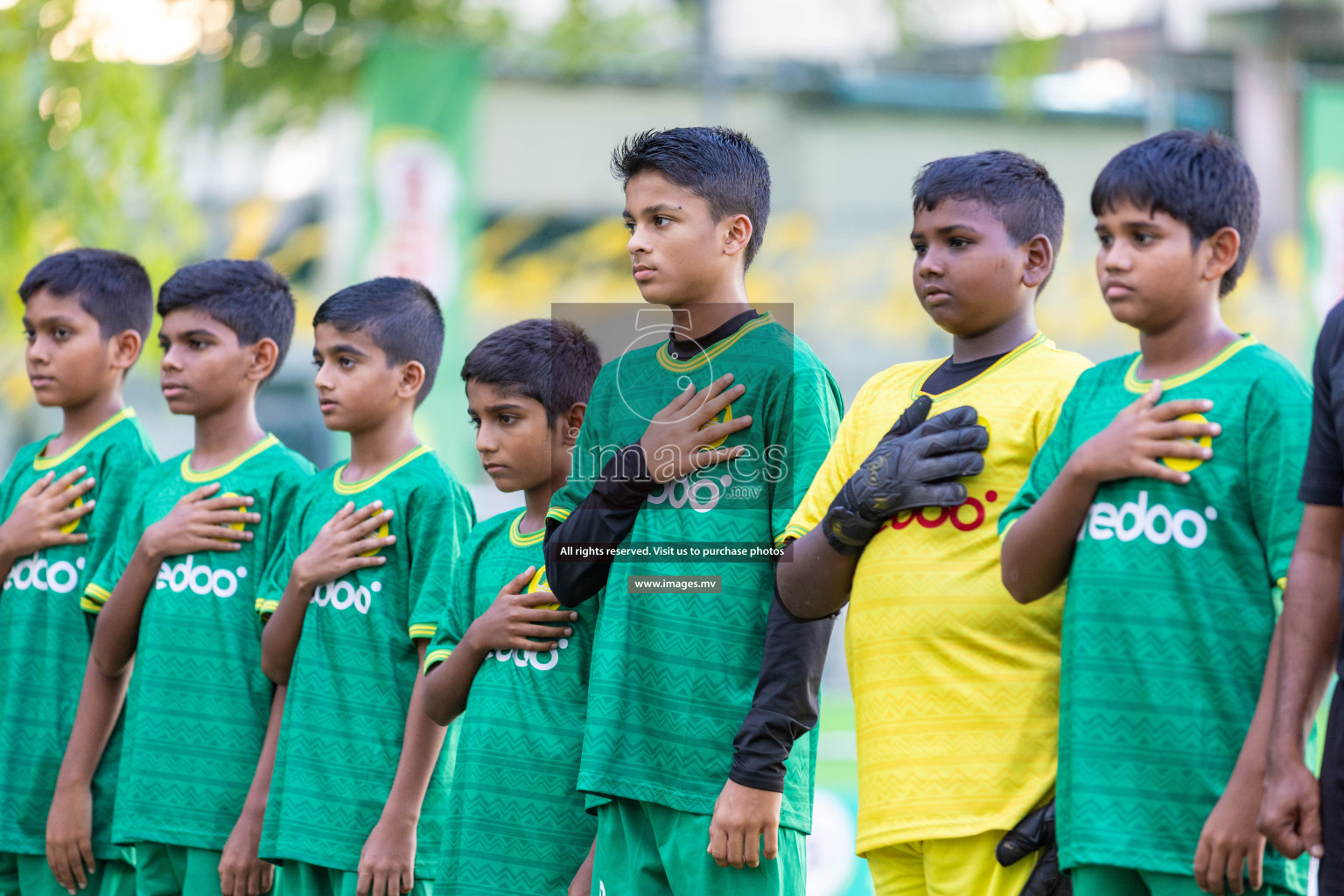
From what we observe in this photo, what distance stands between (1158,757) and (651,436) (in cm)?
99

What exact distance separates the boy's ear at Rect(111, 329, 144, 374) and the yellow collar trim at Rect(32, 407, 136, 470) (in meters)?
0.13

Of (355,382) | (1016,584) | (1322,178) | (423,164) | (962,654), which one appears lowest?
(962,654)

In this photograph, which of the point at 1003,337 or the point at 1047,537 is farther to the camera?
the point at 1003,337

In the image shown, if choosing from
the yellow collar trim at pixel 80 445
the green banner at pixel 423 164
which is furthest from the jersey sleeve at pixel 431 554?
the green banner at pixel 423 164

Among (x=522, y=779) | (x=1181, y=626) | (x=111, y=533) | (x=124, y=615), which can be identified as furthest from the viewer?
(x=111, y=533)

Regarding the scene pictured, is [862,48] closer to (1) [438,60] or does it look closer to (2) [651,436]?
(1) [438,60]

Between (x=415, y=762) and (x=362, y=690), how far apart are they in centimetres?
21

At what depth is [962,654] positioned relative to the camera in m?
2.20

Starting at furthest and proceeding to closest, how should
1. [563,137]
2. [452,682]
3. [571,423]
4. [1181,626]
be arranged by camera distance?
[563,137] < [571,423] < [452,682] < [1181,626]

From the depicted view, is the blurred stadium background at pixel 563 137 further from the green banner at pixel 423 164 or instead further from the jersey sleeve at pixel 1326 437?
the jersey sleeve at pixel 1326 437

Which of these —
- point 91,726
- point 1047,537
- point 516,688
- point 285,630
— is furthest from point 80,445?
point 1047,537

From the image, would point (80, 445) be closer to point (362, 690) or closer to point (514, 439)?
point (362, 690)

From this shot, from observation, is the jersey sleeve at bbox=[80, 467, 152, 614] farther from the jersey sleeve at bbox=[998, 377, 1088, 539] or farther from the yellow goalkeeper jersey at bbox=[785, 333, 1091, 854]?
the jersey sleeve at bbox=[998, 377, 1088, 539]

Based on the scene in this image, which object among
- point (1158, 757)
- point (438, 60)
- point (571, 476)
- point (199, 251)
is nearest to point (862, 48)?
point (438, 60)
